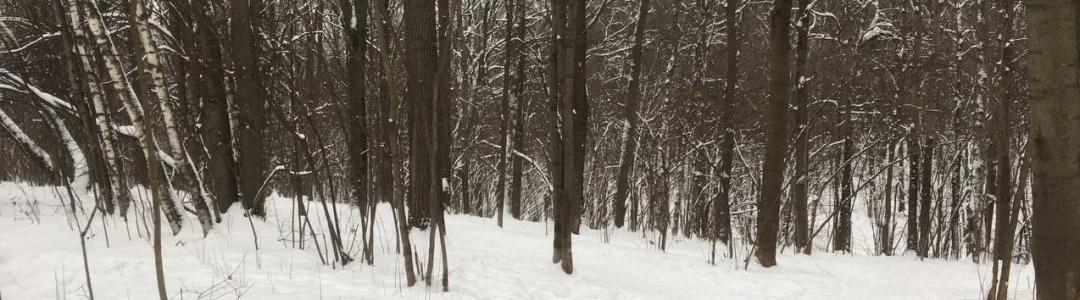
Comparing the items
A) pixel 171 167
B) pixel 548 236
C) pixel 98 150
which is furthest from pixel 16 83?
pixel 548 236

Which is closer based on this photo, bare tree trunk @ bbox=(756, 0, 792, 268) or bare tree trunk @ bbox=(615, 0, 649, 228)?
bare tree trunk @ bbox=(756, 0, 792, 268)

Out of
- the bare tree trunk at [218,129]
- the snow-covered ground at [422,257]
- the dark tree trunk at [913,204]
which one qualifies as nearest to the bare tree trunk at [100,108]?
the snow-covered ground at [422,257]

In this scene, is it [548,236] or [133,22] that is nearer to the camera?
[133,22]

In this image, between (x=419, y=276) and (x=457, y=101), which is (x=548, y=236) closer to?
(x=419, y=276)

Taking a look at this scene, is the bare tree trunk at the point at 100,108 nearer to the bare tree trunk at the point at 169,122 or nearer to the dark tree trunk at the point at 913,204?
the bare tree trunk at the point at 169,122

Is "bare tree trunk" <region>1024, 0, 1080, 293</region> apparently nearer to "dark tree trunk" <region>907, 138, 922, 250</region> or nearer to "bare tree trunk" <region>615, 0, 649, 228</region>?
"bare tree trunk" <region>615, 0, 649, 228</region>

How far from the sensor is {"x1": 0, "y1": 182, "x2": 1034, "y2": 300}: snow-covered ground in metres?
3.28

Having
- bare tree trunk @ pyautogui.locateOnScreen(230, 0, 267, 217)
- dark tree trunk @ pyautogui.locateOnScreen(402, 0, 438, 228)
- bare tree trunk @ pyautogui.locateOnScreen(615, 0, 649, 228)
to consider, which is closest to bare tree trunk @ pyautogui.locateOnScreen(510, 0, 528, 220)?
bare tree trunk @ pyautogui.locateOnScreen(615, 0, 649, 228)

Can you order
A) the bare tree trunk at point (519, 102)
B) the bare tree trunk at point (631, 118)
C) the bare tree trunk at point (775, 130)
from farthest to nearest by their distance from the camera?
the bare tree trunk at point (519, 102) → the bare tree trunk at point (631, 118) → the bare tree trunk at point (775, 130)

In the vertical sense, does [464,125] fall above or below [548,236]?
above

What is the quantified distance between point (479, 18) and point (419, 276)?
12.5 meters

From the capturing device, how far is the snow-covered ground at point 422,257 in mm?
3283

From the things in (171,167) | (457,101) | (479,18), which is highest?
(479,18)

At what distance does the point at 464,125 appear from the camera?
44.0 feet
